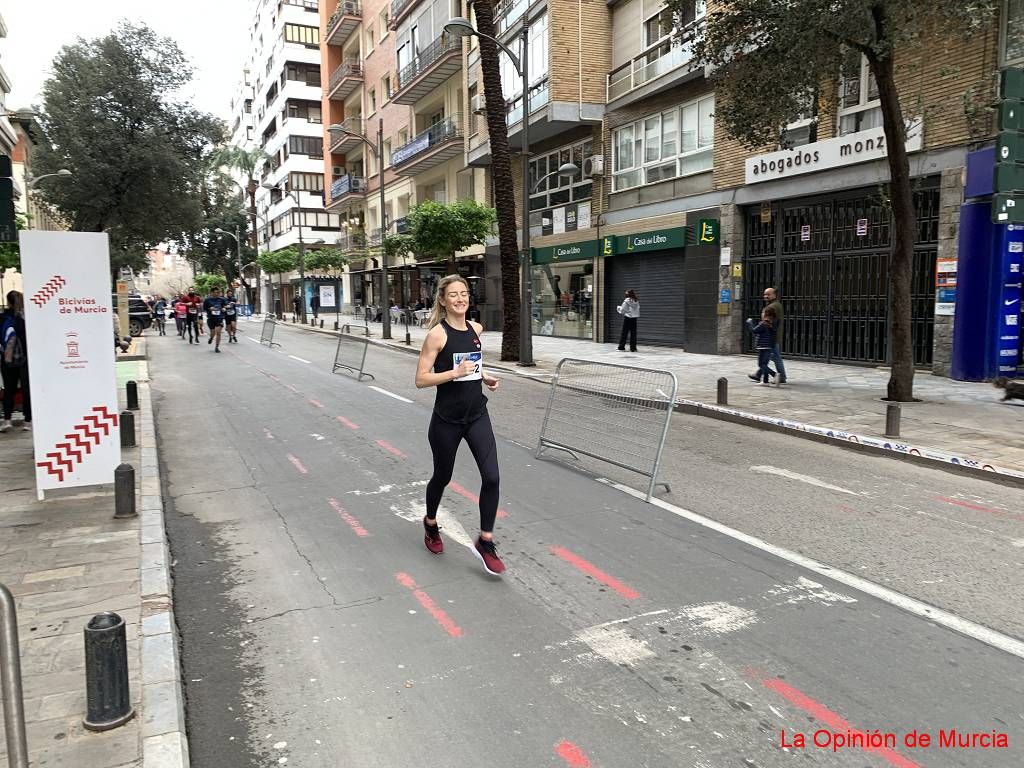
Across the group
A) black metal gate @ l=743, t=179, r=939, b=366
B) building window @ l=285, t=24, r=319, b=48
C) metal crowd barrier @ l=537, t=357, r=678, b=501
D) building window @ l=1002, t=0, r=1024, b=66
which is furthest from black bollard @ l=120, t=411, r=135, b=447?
building window @ l=285, t=24, r=319, b=48

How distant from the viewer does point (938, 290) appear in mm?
13992

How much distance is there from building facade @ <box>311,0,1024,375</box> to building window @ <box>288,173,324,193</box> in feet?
109

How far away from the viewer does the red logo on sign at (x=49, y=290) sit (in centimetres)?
591

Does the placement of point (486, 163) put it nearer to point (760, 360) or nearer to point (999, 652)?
point (760, 360)

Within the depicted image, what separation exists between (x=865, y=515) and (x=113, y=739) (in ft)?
17.9

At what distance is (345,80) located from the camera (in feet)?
153

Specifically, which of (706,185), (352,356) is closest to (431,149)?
(706,185)

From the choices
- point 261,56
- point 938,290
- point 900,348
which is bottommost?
point 900,348

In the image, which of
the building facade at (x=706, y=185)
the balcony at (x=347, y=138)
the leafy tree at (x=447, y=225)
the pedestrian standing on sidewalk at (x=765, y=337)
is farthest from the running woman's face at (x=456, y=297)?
the balcony at (x=347, y=138)

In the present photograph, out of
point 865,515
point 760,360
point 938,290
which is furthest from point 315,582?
point 938,290

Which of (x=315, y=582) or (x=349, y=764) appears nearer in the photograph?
(x=349, y=764)

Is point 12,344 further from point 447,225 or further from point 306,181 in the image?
point 306,181

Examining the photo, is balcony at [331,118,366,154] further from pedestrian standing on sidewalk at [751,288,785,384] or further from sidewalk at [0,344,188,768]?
sidewalk at [0,344,188,768]

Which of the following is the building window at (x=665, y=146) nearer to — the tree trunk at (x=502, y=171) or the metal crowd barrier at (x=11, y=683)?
the tree trunk at (x=502, y=171)
